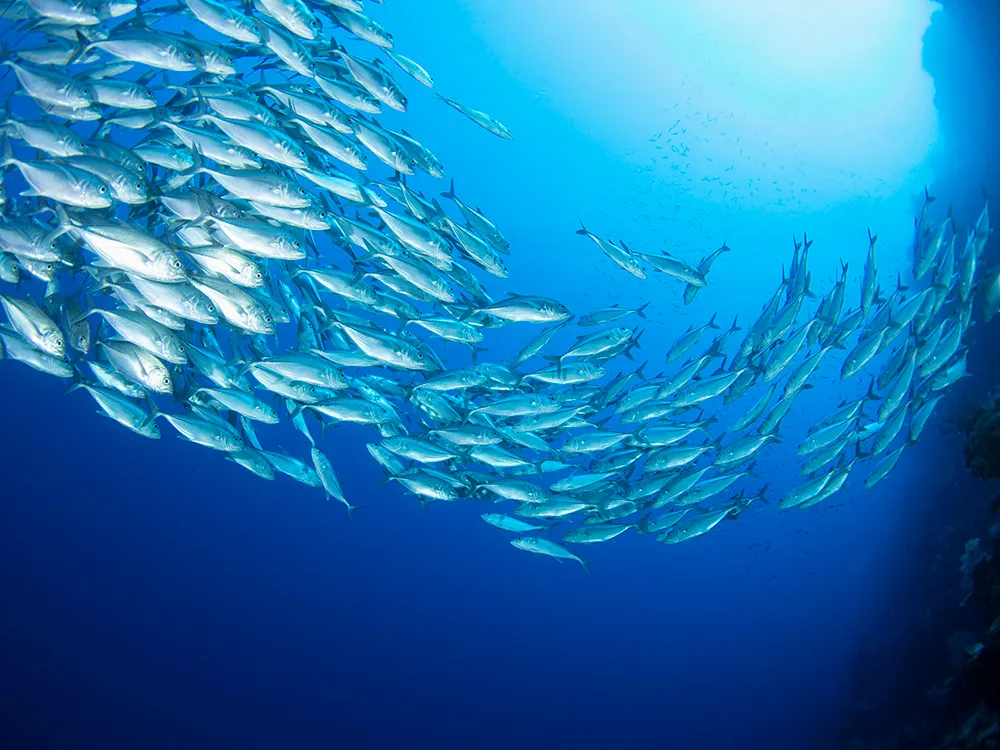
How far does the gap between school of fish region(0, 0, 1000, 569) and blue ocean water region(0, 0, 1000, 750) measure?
526 cm

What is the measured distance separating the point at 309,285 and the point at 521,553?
3022 cm

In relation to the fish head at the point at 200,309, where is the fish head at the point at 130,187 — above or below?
above

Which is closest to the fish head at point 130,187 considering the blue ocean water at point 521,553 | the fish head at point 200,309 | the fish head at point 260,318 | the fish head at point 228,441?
the fish head at point 200,309

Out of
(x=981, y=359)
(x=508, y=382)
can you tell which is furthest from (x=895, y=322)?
(x=981, y=359)

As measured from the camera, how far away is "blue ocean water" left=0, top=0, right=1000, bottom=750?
18781 millimetres

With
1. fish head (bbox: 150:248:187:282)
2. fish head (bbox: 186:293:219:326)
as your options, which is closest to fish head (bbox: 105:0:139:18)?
fish head (bbox: 150:248:187:282)

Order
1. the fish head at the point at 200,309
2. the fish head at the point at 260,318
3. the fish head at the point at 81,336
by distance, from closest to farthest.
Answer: the fish head at the point at 200,309 → the fish head at the point at 260,318 → the fish head at the point at 81,336

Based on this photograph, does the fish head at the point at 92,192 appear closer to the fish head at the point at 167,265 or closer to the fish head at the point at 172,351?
the fish head at the point at 167,265

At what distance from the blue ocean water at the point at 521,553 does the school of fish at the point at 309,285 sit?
5265 mm

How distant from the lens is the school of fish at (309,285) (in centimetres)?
368

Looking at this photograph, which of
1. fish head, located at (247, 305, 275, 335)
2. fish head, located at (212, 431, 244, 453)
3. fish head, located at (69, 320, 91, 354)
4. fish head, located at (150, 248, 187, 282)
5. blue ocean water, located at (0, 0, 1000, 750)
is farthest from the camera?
blue ocean water, located at (0, 0, 1000, 750)

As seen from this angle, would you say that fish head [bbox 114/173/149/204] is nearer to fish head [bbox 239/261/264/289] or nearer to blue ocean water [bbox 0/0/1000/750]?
fish head [bbox 239/261/264/289]

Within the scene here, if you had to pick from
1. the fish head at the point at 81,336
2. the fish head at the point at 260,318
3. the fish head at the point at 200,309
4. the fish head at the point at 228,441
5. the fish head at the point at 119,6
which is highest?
the fish head at the point at 119,6

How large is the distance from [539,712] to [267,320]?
29.7 meters
